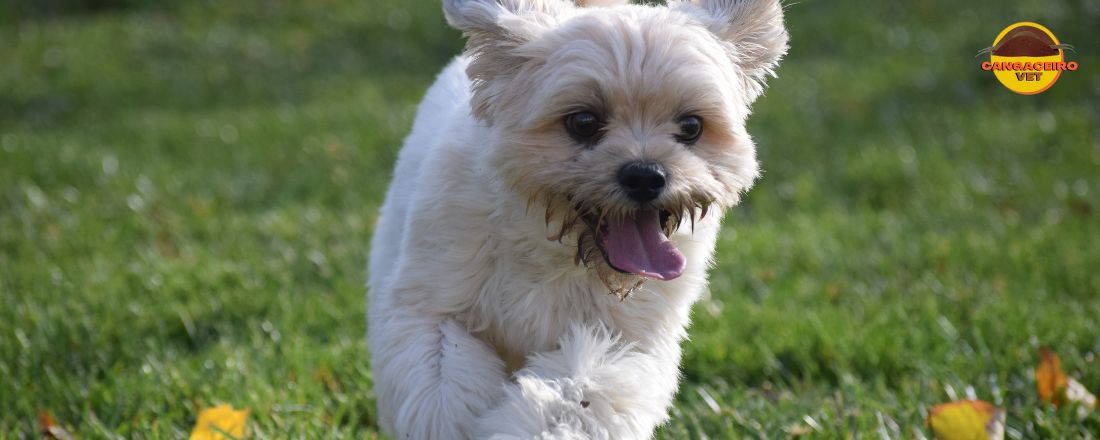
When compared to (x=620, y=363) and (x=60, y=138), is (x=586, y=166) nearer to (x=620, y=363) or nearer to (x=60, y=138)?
(x=620, y=363)

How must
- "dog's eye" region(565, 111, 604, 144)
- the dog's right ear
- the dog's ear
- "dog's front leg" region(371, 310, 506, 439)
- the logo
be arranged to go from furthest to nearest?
the logo → the dog's ear → the dog's right ear → "dog's eye" region(565, 111, 604, 144) → "dog's front leg" region(371, 310, 506, 439)

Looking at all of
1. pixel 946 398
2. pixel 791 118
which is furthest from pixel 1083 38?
pixel 946 398

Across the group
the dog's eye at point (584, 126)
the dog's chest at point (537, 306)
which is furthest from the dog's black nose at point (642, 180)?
the dog's chest at point (537, 306)

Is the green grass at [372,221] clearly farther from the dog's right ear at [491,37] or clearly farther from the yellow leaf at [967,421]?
the dog's right ear at [491,37]

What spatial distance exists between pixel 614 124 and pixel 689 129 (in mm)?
241

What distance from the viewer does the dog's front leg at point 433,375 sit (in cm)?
294

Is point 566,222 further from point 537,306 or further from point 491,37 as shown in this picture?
point 491,37

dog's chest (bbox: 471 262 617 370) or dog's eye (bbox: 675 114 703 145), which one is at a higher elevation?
dog's eye (bbox: 675 114 703 145)

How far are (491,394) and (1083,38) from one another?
889 cm

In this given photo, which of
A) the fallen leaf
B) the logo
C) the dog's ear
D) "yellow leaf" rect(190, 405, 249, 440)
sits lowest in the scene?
the fallen leaf

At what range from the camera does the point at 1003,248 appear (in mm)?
5996

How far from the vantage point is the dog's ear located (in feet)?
11.4

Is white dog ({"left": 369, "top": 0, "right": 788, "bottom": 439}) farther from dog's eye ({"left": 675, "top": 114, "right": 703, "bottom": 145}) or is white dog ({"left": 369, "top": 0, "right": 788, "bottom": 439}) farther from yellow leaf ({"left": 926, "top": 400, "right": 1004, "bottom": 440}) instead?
yellow leaf ({"left": 926, "top": 400, "right": 1004, "bottom": 440})

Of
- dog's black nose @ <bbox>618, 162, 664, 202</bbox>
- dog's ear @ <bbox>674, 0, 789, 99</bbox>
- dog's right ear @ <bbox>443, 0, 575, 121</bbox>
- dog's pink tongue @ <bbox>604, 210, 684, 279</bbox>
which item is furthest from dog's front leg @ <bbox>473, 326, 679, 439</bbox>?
dog's ear @ <bbox>674, 0, 789, 99</bbox>
